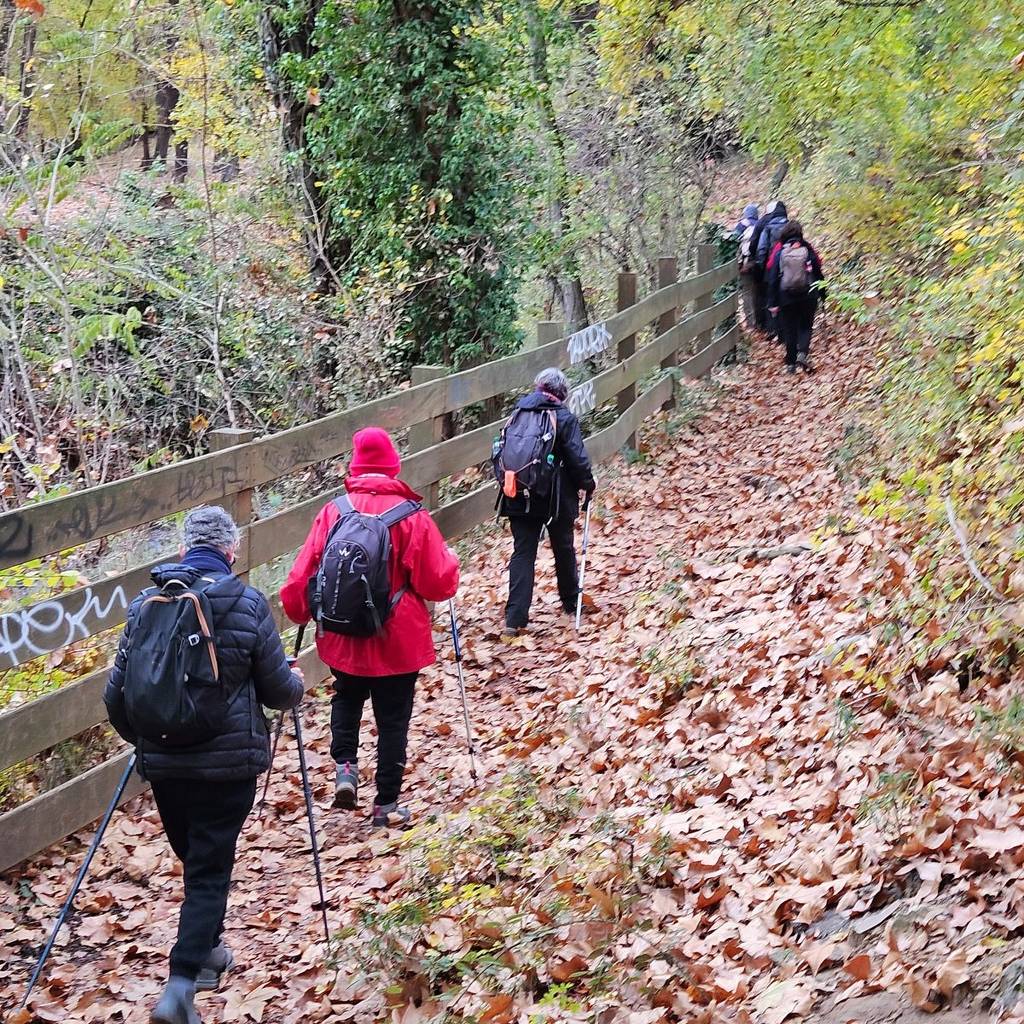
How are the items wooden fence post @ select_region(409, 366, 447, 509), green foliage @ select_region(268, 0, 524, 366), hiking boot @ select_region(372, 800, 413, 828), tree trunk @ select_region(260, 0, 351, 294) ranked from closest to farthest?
hiking boot @ select_region(372, 800, 413, 828), wooden fence post @ select_region(409, 366, 447, 509), green foliage @ select_region(268, 0, 524, 366), tree trunk @ select_region(260, 0, 351, 294)

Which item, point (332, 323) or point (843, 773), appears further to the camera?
point (332, 323)

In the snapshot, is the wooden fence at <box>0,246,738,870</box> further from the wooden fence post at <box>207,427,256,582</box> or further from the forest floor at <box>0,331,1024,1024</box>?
the forest floor at <box>0,331,1024,1024</box>

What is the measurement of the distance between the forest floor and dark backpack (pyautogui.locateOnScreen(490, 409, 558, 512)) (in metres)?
1.14

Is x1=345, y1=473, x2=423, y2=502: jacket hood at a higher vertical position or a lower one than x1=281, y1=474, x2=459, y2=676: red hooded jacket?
higher

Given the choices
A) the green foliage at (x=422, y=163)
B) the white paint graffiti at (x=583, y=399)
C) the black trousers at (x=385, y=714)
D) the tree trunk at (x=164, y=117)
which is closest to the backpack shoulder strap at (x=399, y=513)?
the black trousers at (x=385, y=714)

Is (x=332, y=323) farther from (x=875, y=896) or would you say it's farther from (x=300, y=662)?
(x=875, y=896)

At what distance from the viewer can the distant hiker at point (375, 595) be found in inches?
234

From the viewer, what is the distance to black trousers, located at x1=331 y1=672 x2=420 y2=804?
248 inches

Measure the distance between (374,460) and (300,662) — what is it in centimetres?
183

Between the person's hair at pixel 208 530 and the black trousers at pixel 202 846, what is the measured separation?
0.90 metres

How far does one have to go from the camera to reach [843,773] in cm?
496

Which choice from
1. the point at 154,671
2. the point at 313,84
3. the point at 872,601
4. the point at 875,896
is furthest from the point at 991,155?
the point at 154,671

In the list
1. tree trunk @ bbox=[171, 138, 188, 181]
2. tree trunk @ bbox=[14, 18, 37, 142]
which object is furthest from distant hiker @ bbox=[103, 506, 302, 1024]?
tree trunk @ bbox=[171, 138, 188, 181]

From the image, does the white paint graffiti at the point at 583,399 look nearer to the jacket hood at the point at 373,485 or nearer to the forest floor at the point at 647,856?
the forest floor at the point at 647,856
